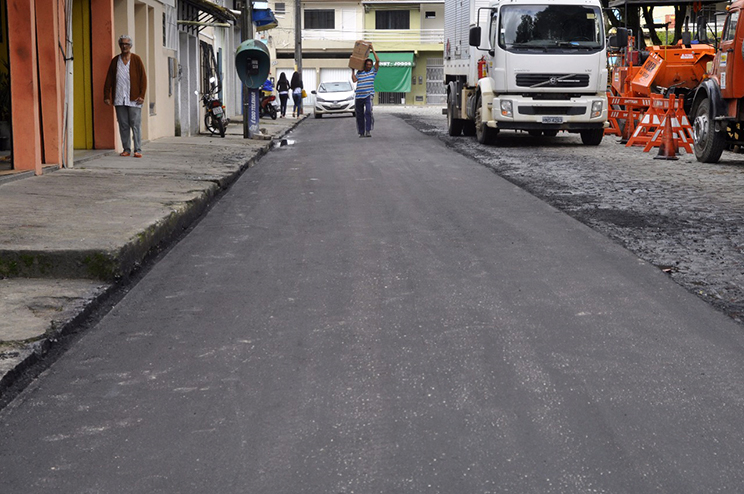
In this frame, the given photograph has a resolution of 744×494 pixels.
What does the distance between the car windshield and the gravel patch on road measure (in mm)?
21488

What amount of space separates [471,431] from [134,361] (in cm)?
183

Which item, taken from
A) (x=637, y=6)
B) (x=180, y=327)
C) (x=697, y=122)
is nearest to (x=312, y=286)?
(x=180, y=327)

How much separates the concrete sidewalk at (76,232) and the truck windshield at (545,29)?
315 inches

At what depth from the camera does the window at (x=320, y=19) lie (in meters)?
66.6

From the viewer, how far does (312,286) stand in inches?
260

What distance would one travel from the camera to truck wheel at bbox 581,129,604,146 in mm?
21341

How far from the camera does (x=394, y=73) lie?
6669 cm

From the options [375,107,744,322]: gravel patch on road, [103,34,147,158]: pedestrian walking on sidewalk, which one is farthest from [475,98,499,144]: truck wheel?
[103,34,147,158]: pedestrian walking on sidewalk

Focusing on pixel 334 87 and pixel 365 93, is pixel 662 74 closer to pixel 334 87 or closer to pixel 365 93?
pixel 365 93

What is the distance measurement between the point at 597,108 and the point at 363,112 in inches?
234

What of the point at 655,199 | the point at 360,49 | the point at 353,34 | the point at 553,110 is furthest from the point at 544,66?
the point at 353,34

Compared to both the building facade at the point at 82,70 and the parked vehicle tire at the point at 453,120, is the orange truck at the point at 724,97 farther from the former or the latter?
the building facade at the point at 82,70

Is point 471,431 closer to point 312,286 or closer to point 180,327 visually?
point 180,327

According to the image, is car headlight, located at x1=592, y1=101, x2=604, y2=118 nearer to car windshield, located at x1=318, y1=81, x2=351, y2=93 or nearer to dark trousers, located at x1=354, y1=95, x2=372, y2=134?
dark trousers, located at x1=354, y1=95, x2=372, y2=134
